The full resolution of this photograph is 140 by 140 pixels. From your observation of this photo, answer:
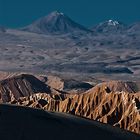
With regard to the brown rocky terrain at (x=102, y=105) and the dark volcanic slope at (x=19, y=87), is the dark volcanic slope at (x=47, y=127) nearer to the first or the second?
the brown rocky terrain at (x=102, y=105)

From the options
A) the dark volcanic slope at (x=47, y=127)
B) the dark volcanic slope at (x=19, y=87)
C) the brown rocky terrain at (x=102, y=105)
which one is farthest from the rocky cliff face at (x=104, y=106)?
the dark volcanic slope at (x=19, y=87)

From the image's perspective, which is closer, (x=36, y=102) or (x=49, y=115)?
(x=49, y=115)

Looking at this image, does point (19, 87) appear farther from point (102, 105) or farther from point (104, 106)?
point (104, 106)

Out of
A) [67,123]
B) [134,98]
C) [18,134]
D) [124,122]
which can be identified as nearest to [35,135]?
[18,134]

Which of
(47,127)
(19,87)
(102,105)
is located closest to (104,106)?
(102,105)

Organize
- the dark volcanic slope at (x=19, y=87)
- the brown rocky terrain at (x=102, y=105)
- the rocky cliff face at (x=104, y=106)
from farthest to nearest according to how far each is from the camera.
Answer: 1. the dark volcanic slope at (x=19, y=87)
2. the brown rocky terrain at (x=102, y=105)
3. the rocky cliff face at (x=104, y=106)

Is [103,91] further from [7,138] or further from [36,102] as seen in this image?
[7,138]
